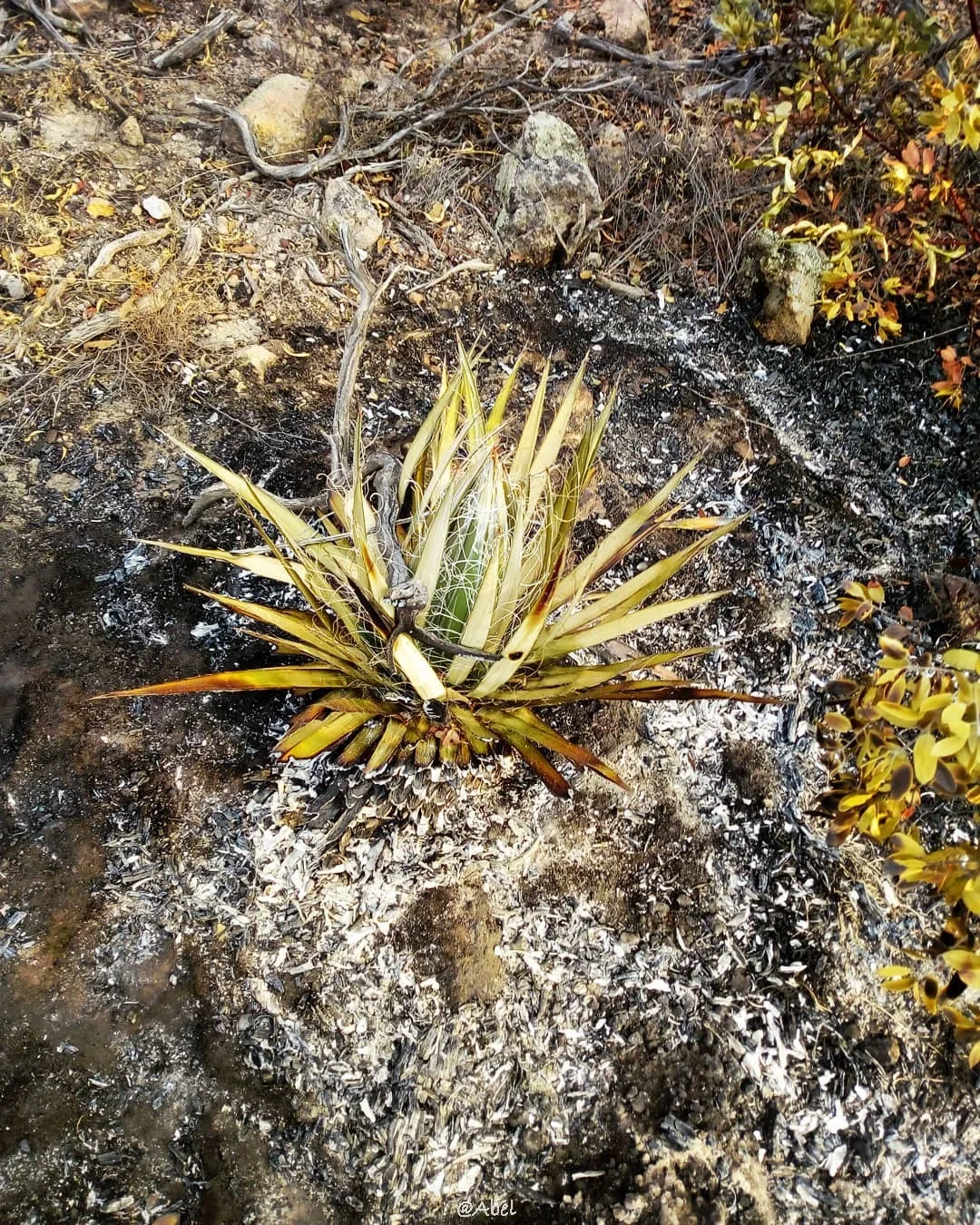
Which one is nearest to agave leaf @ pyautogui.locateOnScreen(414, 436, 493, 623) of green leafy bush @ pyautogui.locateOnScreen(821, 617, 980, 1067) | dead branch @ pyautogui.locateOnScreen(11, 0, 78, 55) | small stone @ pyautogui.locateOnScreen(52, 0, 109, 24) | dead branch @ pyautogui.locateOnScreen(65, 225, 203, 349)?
green leafy bush @ pyautogui.locateOnScreen(821, 617, 980, 1067)

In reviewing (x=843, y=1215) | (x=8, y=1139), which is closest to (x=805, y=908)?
(x=843, y=1215)

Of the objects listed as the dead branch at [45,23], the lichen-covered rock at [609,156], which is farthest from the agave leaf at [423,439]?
the dead branch at [45,23]

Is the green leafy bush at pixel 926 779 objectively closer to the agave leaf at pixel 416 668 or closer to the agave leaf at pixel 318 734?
the agave leaf at pixel 416 668

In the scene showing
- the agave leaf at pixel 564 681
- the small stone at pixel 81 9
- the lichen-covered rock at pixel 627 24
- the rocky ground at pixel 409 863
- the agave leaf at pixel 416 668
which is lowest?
the rocky ground at pixel 409 863

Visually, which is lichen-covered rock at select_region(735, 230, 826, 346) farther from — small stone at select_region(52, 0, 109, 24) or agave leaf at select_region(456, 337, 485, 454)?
small stone at select_region(52, 0, 109, 24)

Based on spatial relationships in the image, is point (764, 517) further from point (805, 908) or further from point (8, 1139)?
point (8, 1139)
